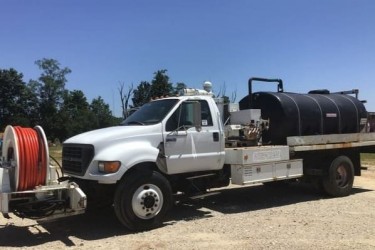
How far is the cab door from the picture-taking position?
9.26 metres

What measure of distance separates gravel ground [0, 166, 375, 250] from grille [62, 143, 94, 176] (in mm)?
1138

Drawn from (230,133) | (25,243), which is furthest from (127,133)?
(230,133)

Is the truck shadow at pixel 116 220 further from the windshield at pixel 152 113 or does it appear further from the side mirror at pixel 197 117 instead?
the windshield at pixel 152 113

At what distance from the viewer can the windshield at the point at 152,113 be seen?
945cm

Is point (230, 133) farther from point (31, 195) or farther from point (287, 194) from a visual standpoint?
point (31, 195)

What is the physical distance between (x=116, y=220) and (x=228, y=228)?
241 cm

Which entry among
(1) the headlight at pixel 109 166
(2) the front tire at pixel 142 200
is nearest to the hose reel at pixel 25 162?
(1) the headlight at pixel 109 166

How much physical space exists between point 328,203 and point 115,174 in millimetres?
5591

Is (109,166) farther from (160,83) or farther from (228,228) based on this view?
(160,83)

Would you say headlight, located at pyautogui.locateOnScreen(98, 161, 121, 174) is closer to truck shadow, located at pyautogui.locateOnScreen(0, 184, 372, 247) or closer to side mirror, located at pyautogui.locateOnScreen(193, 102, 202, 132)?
truck shadow, located at pyautogui.locateOnScreen(0, 184, 372, 247)

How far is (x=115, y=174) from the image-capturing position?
829 centimetres

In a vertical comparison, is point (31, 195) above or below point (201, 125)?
below

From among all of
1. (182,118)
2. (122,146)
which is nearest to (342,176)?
(182,118)

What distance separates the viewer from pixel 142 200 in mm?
8562
